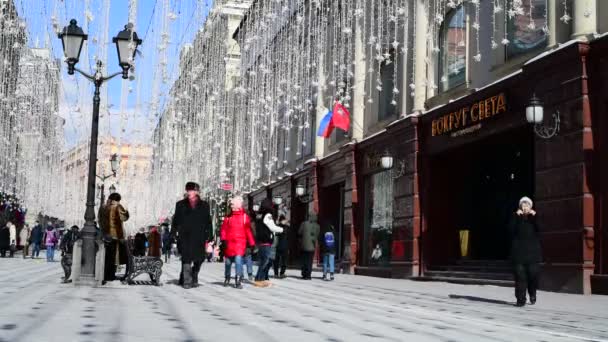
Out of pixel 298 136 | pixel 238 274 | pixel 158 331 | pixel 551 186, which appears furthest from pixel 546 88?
pixel 298 136

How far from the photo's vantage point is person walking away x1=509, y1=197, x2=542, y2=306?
11.5m

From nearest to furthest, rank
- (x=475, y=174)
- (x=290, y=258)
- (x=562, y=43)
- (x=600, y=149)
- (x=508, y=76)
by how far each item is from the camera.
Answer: (x=600, y=149) → (x=562, y=43) → (x=508, y=76) → (x=475, y=174) → (x=290, y=258)

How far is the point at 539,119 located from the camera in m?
14.7

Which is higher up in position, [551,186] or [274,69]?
[274,69]

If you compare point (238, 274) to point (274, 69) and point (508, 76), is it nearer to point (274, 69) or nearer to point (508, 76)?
point (508, 76)

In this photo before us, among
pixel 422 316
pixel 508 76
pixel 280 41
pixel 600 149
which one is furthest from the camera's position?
pixel 280 41

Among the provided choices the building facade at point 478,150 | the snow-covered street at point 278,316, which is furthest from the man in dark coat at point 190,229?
the building facade at point 478,150

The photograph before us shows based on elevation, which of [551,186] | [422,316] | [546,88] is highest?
[546,88]

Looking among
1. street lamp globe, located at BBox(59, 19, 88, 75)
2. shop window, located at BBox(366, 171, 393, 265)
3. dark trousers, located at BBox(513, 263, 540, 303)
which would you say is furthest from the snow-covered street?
shop window, located at BBox(366, 171, 393, 265)

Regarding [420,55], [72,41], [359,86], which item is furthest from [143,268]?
[359,86]

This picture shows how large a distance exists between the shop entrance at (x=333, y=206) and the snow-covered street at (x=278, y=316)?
15716 mm

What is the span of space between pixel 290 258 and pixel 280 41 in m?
12.8

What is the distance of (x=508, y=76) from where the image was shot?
16688mm

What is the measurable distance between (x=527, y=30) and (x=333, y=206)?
48.6 feet
